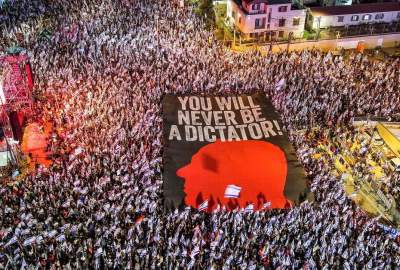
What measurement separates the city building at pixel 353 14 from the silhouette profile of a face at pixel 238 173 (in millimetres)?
23491

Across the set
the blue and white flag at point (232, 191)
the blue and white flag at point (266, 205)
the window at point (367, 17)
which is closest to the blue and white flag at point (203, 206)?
the blue and white flag at point (232, 191)

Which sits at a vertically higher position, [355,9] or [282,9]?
[282,9]


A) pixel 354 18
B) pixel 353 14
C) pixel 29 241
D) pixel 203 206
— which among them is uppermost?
pixel 353 14

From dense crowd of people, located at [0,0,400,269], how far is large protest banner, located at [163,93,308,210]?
0.80 m

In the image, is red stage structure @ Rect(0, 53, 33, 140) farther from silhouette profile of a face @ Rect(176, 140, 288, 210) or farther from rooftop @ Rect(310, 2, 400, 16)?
Answer: rooftop @ Rect(310, 2, 400, 16)

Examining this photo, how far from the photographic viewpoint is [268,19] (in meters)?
42.5

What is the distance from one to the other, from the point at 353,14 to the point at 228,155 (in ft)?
90.5

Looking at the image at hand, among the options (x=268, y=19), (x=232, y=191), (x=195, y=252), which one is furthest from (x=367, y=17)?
(x=195, y=252)

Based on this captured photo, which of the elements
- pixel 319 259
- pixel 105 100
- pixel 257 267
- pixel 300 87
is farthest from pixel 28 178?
pixel 300 87

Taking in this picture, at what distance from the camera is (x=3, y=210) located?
2025cm

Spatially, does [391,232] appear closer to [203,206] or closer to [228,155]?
[203,206]

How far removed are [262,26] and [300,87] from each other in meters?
13.2

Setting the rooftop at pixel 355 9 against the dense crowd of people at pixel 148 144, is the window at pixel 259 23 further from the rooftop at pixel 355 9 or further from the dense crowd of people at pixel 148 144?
the rooftop at pixel 355 9

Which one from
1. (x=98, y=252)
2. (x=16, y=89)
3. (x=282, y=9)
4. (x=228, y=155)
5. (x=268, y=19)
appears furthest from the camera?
(x=268, y=19)
